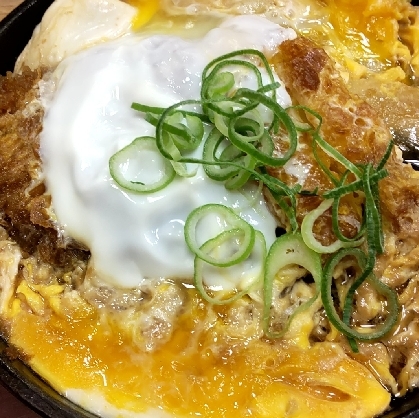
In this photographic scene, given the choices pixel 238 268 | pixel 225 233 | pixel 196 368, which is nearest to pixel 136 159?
pixel 225 233

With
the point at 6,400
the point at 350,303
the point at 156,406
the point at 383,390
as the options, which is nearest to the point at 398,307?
the point at 350,303

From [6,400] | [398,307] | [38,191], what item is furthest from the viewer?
[6,400]

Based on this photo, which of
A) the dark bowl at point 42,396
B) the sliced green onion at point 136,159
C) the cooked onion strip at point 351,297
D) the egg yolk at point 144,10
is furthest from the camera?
the egg yolk at point 144,10

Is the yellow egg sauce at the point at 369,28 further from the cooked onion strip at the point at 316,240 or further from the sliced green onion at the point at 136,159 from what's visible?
the sliced green onion at the point at 136,159

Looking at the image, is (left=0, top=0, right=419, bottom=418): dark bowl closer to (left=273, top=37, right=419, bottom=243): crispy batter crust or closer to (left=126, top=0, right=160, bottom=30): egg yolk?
(left=273, top=37, right=419, bottom=243): crispy batter crust

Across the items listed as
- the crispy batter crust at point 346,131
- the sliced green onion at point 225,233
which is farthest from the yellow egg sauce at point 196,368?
the crispy batter crust at point 346,131

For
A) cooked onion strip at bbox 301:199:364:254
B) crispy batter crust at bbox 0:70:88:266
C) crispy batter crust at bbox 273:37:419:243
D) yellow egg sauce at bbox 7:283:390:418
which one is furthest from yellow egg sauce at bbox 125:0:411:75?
yellow egg sauce at bbox 7:283:390:418

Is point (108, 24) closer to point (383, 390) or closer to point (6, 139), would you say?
point (6, 139)

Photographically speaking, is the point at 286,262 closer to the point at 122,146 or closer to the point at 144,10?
the point at 122,146
